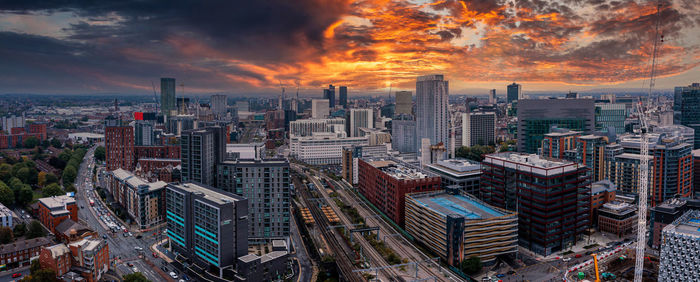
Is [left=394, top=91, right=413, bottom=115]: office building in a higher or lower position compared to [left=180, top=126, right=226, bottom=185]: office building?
higher

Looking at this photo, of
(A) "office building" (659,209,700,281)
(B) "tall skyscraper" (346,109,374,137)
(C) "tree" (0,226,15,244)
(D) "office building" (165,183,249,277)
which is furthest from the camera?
(B) "tall skyscraper" (346,109,374,137)

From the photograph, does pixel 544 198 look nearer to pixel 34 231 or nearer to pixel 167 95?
pixel 34 231

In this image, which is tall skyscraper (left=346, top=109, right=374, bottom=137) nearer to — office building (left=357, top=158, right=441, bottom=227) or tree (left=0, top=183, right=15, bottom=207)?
office building (left=357, top=158, right=441, bottom=227)

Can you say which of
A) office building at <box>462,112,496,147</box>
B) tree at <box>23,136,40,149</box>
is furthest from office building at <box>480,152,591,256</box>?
tree at <box>23,136,40,149</box>

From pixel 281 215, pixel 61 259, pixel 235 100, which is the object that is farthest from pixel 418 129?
pixel 235 100

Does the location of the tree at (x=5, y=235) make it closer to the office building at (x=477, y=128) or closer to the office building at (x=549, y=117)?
the office building at (x=549, y=117)

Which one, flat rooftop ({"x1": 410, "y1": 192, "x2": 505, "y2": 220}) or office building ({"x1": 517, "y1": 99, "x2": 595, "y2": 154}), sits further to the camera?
office building ({"x1": 517, "y1": 99, "x2": 595, "y2": 154})
